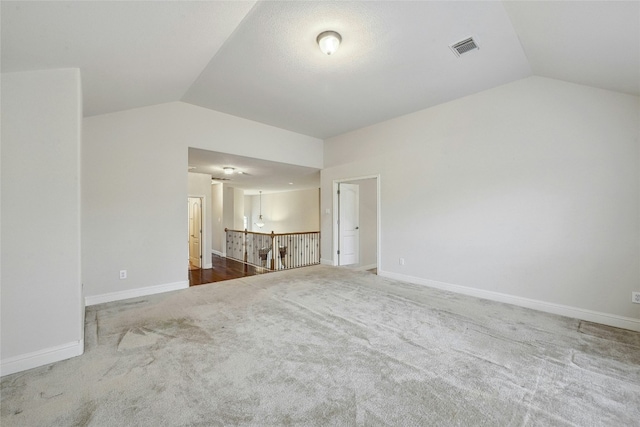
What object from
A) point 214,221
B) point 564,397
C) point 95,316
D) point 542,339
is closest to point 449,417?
point 564,397

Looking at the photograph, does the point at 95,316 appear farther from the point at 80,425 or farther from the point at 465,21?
the point at 465,21

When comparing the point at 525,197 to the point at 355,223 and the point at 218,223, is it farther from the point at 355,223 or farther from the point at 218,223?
the point at 218,223

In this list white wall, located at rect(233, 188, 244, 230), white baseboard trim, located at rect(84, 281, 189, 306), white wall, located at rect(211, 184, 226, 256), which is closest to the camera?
white baseboard trim, located at rect(84, 281, 189, 306)

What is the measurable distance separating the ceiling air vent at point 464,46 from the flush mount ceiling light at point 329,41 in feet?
4.18

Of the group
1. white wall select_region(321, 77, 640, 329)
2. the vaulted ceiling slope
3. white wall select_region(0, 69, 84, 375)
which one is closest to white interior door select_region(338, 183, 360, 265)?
white wall select_region(321, 77, 640, 329)

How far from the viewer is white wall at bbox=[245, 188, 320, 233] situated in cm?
1113

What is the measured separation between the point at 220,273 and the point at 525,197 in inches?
228

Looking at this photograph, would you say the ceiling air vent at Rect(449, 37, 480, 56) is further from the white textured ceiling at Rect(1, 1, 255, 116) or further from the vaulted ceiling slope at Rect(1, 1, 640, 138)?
the white textured ceiling at Rect(1, 1, 255, 116)

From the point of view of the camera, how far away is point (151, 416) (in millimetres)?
1652

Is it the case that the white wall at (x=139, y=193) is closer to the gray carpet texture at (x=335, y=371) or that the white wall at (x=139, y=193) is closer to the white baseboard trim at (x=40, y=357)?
the gray carpet texture at (x=335, y=371)

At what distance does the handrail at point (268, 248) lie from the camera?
804 centimetres

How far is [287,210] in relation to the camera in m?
12.3

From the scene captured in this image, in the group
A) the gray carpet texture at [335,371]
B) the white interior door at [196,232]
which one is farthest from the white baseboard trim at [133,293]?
the white interior door at [196,232]

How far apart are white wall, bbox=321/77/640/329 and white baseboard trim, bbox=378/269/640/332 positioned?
0.05 ft
